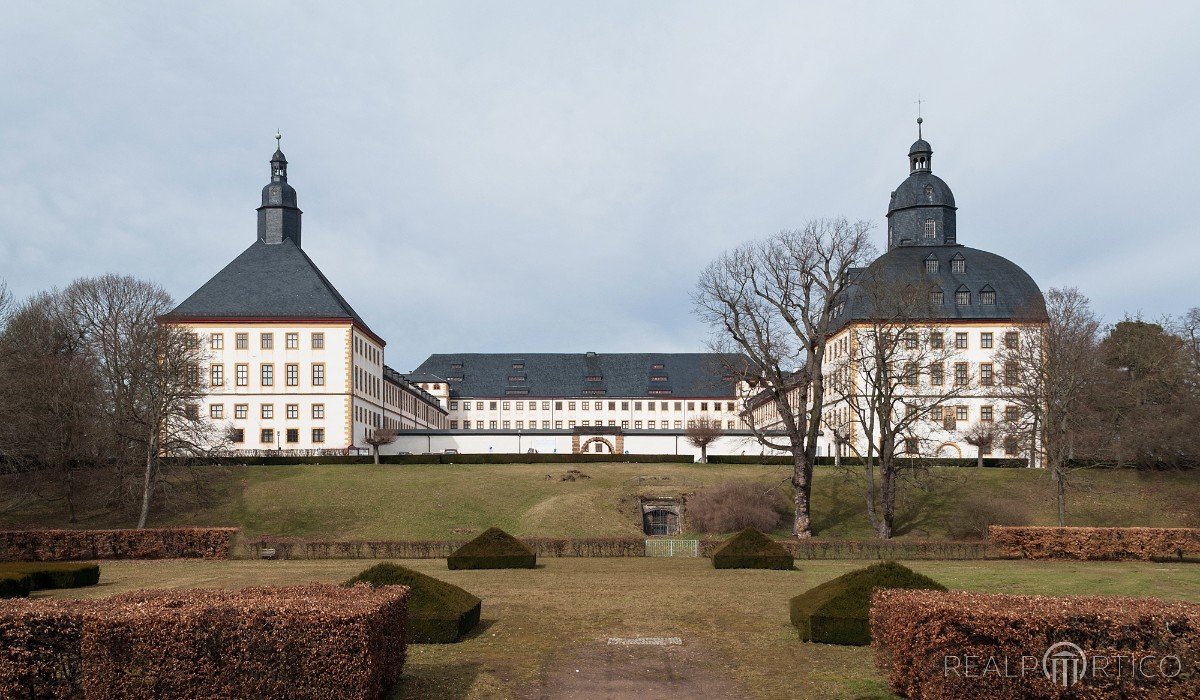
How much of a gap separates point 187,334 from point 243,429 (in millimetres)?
18531

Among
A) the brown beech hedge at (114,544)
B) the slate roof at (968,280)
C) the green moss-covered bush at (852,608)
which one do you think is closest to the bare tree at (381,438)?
the brown beech hedge at (114,544)

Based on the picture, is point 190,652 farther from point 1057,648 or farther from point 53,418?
point 53,418

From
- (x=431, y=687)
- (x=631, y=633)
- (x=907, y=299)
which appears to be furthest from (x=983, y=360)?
(x=431, y=687)

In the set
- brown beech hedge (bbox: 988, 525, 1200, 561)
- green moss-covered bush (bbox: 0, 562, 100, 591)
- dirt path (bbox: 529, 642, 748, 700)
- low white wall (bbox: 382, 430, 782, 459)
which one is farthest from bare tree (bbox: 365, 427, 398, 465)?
dirt path (bbox: 529, 642, 748, 700)

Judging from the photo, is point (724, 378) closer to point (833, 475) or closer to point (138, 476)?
point (833, 475)

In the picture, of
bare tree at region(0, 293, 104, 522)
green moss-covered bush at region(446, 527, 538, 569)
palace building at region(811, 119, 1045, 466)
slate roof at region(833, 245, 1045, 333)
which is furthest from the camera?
slate roof at region(833, 245, 1045, 333)

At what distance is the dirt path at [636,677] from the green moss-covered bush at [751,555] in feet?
50.0

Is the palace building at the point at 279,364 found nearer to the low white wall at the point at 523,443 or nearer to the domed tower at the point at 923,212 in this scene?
the low white wall at the point at 523,443

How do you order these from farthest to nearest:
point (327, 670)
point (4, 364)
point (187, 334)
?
point (187, 334) → point (4, 364) → point (327, 670)

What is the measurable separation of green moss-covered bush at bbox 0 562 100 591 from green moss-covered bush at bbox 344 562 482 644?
15536 millimetres

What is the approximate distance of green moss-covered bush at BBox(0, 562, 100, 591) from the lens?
27391 mm

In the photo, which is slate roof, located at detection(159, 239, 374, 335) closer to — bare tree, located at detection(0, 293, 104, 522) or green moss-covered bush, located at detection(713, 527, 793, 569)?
bare tree, located at detection(0, 293, 104, 522)

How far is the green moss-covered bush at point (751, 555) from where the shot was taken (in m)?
31.6

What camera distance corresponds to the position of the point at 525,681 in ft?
47.0
